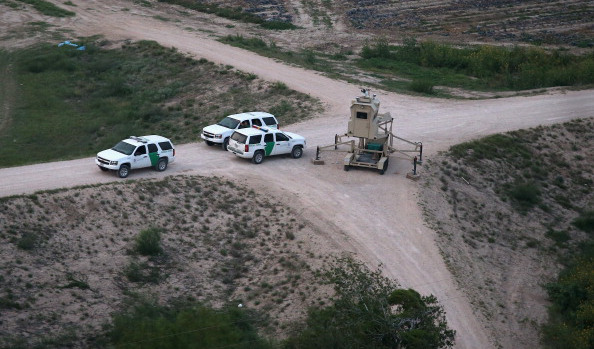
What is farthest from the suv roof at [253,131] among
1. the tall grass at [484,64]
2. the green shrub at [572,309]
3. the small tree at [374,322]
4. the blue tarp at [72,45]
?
the blue tarp at [72,45]

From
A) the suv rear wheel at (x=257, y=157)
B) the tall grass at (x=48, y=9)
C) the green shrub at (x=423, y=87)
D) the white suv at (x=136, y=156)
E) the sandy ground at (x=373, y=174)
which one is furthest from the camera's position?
the tall grass at (x=48, y=9)

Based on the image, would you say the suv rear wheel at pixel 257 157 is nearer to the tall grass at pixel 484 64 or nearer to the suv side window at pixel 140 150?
the suv side window at pixel 140 150

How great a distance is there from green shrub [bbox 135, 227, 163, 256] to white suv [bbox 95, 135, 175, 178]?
16.0ft

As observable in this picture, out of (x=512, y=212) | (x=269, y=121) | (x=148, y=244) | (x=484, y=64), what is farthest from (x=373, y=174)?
(x=484, y=64)

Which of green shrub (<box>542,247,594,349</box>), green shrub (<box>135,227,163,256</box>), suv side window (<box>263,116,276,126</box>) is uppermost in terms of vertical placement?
suv side window (<box>263,116,276,126</box>)

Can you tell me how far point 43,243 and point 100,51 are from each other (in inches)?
1536

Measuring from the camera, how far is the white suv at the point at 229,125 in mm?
42781

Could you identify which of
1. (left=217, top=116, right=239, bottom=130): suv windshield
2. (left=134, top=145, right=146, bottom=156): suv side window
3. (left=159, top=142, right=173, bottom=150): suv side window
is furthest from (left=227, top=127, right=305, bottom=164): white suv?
(left=134, top=145, right=146, bottom=156): suv side window

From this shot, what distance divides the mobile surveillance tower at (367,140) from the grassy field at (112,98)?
8.53m

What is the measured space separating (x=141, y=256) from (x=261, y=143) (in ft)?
33.6

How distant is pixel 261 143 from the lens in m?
40.8

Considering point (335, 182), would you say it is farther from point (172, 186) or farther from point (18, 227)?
point (18, 227)

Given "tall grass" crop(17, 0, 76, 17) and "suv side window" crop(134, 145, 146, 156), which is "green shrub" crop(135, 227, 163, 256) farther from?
"tall grass" crop(17, 0, 76, 17)

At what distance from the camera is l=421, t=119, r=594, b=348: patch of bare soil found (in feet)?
108
